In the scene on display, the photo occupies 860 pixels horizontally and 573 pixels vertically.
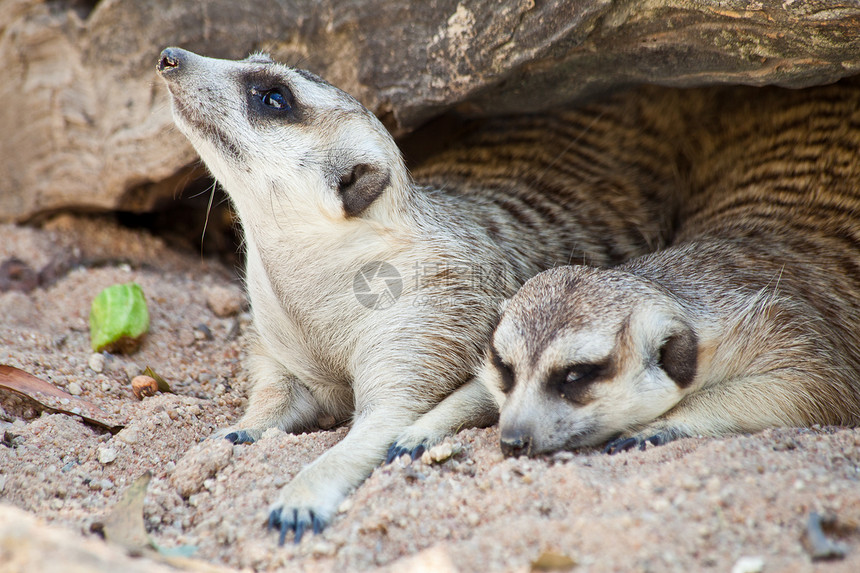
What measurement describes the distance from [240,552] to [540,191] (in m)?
2.32

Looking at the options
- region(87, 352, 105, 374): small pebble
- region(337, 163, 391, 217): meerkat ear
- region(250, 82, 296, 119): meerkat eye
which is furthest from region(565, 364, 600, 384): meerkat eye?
region(87, 352, 105, 374): small pebble

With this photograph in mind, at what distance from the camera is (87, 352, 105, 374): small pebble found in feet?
9.97

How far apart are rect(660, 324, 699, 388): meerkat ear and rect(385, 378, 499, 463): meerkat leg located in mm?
597

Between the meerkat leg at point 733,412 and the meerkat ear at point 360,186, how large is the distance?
3.77ft

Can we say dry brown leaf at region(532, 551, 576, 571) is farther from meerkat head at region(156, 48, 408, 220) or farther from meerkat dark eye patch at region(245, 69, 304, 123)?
meerkat dark eye patch at region(245, 69, 304, 123)

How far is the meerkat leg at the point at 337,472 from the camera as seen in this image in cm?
198

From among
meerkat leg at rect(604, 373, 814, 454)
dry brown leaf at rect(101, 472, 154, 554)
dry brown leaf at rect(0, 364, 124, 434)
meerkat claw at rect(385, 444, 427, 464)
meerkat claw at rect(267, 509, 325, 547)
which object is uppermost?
meerkat leg at rect(604, 373, 814, 454)

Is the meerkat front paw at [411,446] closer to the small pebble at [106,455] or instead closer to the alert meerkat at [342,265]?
the alert meerkat at [342,265]

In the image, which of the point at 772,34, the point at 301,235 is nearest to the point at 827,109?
the point at 772,34

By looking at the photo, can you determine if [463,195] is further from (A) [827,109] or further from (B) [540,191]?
(A) [827,109]

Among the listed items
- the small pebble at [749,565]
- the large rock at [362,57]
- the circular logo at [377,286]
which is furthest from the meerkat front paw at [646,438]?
the large rock at [362,57]

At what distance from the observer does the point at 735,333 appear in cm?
253

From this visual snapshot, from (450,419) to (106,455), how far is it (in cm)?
109

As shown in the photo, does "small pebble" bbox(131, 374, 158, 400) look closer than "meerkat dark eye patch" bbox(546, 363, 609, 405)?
No
